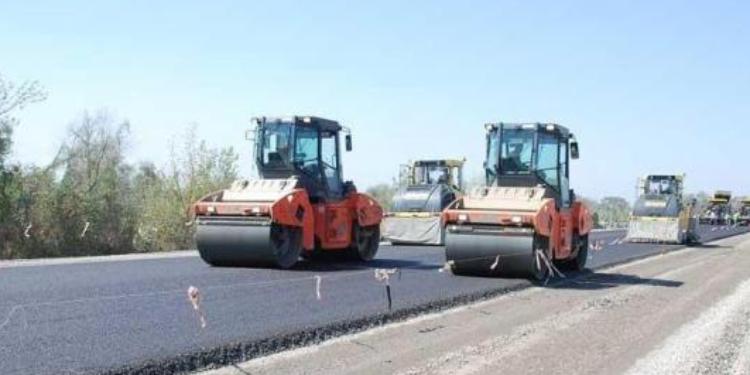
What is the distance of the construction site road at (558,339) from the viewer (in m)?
7.27

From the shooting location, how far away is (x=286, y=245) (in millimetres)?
14398

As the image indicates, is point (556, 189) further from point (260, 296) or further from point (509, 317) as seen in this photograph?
point (260, 296)

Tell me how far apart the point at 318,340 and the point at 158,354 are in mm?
1779

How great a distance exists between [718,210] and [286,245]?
5082cm

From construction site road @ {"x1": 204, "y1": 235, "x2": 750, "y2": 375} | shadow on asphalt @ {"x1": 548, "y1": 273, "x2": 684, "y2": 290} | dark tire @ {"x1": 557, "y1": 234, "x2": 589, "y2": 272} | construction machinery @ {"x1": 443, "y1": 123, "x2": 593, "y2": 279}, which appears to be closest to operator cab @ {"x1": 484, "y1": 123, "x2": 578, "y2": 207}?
construction machinery @ {"x1": 443, "y1": 123, "x2": 593, "y2": 279}

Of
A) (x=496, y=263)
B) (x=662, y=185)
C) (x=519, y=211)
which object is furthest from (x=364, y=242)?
(x=662, y=185)

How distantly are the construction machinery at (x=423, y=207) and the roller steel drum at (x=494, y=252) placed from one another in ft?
30.4

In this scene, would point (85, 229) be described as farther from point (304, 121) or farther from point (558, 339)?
point (558, 339)

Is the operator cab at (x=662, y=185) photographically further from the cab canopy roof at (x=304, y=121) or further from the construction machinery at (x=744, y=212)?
the construction machinery at (x=744, y=212)

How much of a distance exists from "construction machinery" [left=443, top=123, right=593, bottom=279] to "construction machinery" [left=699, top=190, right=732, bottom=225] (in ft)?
152

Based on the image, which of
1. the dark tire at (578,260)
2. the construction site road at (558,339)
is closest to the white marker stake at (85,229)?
the dark tire at (578,260)

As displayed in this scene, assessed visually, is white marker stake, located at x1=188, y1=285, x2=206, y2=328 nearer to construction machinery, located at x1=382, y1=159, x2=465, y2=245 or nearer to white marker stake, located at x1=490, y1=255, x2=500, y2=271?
white marker stake, located at x1=490, y1=255, x2=500, y2=271

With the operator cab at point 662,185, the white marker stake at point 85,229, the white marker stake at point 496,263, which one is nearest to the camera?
the white marker stake at point 496,263

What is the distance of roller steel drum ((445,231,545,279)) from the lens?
13578 millimetres
